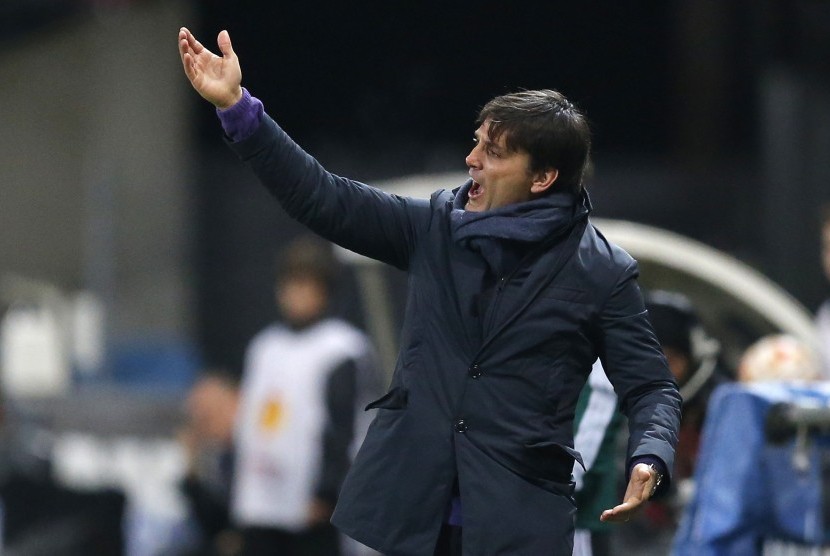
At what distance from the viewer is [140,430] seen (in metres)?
10.6

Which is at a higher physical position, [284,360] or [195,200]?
[284,360]

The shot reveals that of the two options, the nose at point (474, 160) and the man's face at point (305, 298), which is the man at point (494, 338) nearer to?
the nose at point (474, 160)

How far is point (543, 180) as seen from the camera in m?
4.07

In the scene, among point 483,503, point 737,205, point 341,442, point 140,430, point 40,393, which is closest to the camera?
point 483,503

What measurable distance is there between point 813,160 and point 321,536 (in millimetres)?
6599

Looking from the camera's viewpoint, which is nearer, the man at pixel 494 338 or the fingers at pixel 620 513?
the fingers at pixel 620 513

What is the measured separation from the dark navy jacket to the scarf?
45 millimetres

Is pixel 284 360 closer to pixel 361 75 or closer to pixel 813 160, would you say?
pixel 813 160

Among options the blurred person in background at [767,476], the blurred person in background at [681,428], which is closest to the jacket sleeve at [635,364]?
the blurred person in background at [681,428]

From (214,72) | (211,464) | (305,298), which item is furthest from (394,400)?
(211,464)

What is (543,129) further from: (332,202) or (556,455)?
(556,455)

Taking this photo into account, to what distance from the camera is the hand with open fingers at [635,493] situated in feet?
12.5

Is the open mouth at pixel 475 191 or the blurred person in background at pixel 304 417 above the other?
the open mouth at pixel 475 191

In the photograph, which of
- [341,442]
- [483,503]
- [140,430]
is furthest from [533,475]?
[140,430]
